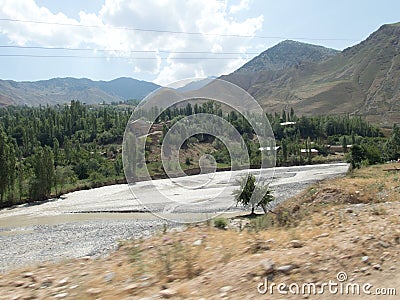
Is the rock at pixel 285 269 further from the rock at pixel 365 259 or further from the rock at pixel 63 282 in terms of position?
the rock at pixel 63 282

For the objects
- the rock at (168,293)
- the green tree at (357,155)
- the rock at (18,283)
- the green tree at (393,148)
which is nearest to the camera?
the rock at (168,293)

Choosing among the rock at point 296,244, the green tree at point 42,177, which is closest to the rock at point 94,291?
the rock at point 296,244

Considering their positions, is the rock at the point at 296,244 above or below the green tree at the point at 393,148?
below

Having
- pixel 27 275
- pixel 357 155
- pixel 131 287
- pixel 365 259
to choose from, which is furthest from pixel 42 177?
pixel 365 259

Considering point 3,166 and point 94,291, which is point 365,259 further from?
point 3,166

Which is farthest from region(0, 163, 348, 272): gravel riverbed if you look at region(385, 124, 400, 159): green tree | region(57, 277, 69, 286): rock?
region(385, 124, 400, 159): green tree

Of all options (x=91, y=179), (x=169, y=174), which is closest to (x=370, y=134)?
(x=91, y=179)

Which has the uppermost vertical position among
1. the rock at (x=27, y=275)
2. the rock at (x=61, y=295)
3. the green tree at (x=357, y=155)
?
the green tree at (x=357, y=155)

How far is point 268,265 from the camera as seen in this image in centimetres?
513

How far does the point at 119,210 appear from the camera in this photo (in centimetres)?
4162

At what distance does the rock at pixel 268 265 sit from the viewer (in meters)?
5.00

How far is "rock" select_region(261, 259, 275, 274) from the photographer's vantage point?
5002 mm

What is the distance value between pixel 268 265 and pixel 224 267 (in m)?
0.65

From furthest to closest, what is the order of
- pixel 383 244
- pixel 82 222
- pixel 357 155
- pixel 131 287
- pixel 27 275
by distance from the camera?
1. pixel 357 155
2. pixel 82 222
3. pixel 383 244
4. pixel 27 275
5. pixel 131 287
